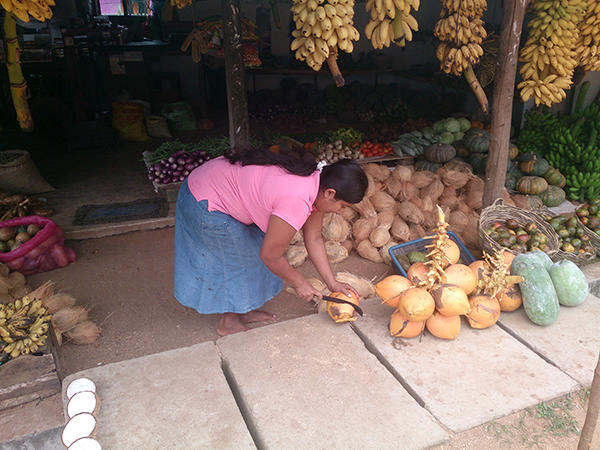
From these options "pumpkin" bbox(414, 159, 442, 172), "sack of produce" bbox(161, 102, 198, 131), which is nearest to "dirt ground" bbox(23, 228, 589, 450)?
"pumpkin" bbox(414, 159, 442, 172)

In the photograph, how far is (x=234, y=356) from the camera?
2.14m

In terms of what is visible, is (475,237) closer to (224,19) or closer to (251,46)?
(224,19)

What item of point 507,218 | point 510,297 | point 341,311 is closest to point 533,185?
point 507,218

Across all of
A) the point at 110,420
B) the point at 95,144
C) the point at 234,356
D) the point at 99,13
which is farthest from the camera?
the point at 99,13

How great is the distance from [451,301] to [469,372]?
317mm

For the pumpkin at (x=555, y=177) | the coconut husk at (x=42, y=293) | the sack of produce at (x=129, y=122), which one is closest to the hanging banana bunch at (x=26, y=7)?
the coconut husk at (x=42, y=293)

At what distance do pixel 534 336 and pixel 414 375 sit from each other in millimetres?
726

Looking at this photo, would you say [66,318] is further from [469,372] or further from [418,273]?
[469,372]

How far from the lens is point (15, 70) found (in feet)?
8.52

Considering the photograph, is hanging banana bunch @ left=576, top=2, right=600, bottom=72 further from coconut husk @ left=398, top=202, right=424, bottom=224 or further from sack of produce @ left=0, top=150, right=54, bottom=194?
sack of produce @ left=0, top=150, right=54, bottom=194

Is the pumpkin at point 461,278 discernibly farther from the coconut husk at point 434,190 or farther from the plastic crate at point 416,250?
the coconut husk at point 434,190

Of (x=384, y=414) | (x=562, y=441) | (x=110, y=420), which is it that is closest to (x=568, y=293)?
(x=562, y=441)

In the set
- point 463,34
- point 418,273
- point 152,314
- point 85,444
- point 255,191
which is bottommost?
point 152,314

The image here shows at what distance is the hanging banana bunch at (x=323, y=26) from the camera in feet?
8.84
